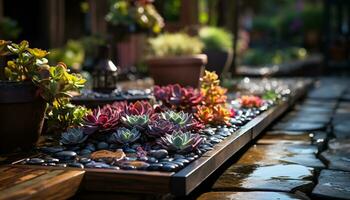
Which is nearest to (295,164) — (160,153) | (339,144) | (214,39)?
(339,144)

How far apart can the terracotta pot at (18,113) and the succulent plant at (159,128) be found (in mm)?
708

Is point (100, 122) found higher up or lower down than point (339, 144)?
higher up

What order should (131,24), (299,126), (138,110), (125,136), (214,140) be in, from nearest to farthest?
(125,136)
(214,140)
(138,110)
(299,126)
(131,24)

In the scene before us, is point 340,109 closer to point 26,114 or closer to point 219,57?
point 219,57

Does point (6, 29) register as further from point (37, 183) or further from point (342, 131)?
point (37, 183)

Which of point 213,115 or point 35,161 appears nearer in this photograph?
point 35,161

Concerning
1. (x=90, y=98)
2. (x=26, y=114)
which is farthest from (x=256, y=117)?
(x=26, y=114)

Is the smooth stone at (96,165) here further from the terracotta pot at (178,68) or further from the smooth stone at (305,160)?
the terracotta pot at (178,68)

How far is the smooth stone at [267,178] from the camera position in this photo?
12.9 ft

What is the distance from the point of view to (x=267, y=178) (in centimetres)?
415

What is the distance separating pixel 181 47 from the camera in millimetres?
8094

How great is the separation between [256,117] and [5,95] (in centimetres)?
252

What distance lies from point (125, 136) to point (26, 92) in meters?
0.68

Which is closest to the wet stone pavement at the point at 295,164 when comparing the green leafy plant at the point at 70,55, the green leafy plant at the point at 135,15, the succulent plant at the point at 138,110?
the succulent plant at the point at 138,110
